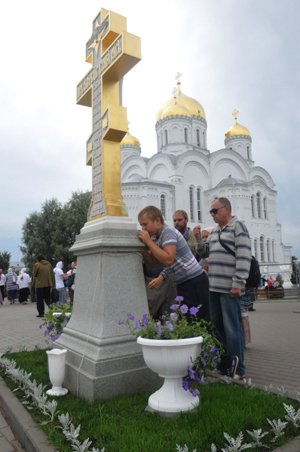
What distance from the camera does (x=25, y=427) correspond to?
2.62m

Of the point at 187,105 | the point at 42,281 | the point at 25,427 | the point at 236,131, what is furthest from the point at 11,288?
the point at 236,131

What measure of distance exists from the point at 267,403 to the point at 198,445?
32.0 inches

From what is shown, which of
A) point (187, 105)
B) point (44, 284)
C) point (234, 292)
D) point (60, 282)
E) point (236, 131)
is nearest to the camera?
point (234, 292)

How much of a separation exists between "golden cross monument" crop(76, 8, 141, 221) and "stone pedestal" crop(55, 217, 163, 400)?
37cm

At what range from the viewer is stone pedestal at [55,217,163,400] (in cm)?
307

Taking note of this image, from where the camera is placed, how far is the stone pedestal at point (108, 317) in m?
3.07

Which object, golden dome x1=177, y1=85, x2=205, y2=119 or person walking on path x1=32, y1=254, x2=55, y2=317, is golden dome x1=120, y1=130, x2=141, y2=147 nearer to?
golden dome x1=177, y1=85, x2=205, y2=119

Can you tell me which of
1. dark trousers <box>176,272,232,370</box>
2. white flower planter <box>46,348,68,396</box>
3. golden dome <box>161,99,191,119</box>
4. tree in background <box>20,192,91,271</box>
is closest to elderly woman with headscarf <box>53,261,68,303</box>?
white flower planter <box>46,348,68,396</box>

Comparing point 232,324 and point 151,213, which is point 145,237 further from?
point 232,324

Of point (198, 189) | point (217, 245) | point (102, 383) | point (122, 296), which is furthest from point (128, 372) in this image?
point (198, 189)

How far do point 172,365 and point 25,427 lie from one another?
1.17 meters

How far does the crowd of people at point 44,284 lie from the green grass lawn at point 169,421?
18.5 feet

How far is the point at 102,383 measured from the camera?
2984mm

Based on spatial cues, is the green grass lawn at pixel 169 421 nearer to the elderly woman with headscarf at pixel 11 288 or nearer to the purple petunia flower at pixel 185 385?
the purple petunia flower at pixel 185 385
